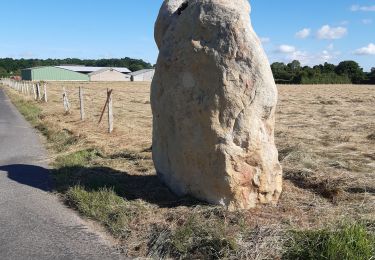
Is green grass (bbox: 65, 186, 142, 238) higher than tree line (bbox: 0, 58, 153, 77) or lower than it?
higher

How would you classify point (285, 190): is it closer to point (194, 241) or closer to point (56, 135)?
point (194, 241)

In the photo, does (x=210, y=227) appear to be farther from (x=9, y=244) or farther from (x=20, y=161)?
(x=20, y=161)

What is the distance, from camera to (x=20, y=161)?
10102 millimetres

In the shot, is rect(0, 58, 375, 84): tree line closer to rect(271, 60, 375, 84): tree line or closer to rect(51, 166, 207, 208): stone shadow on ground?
rect(271, 60, 375, 84): tree line

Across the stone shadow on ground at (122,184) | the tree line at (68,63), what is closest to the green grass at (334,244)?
the stone shadow on ground at (122,184)

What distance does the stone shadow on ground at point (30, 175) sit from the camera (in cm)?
795

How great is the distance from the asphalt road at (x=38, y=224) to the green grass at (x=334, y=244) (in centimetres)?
187

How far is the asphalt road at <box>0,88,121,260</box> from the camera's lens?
498cm

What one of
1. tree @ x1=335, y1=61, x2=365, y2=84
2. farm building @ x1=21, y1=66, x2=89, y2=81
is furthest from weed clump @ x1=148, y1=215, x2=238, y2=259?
farm building @ x1=21, y1=66, x2=89, y2=81

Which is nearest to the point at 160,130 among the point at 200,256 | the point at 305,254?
the point at 200,256

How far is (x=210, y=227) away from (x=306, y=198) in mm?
1963

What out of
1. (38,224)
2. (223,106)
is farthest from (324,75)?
(38,224)

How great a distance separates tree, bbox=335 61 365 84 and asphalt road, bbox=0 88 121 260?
95443mm

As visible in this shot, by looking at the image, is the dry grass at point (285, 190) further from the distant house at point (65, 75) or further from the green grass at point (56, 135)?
the distant house at point (65, 75)
